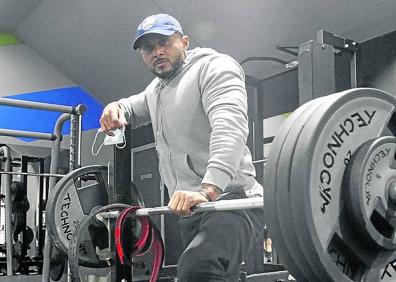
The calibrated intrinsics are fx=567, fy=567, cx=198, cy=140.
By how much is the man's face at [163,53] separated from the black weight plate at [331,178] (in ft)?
2.44

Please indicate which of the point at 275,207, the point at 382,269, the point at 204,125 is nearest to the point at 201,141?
the point at 204,125

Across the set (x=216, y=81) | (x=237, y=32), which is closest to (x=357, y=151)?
(x=216, y=81)

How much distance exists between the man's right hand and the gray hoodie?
0.53 ft

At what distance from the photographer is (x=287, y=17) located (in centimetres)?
461

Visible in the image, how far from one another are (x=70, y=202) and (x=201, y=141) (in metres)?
1.22

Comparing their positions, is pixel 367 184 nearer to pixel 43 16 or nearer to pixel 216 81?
pixel 216 81

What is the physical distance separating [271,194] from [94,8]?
4.70 m

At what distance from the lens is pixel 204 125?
189 centimetres

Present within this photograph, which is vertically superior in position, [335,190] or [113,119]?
[113,119]

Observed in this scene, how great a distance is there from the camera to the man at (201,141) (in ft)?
5.50

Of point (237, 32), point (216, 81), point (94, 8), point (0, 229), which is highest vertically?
point (94, 8)

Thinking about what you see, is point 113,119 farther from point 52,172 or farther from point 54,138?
point 54,138

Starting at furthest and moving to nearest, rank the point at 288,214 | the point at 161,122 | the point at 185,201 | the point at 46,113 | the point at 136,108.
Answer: the point at 46,113 → the point at 136,108 → the point at 161,122 → the point at 185,201 → the point at 288,214

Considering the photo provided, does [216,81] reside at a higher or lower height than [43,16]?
lower
